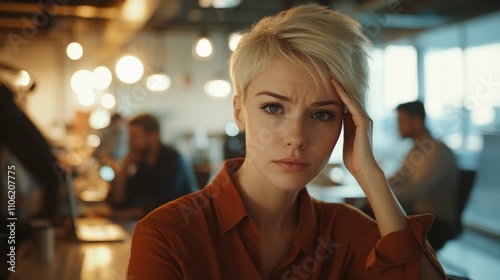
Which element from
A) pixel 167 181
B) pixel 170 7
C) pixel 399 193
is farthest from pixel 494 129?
pixel 170 7

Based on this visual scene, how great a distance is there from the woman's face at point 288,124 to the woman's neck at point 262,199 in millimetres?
43

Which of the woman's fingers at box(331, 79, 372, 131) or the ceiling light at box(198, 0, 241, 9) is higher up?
the ceiling light at box(198, 0, 241, 9)

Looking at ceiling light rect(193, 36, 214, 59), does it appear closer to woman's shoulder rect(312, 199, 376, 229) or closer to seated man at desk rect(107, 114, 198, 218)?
seated man at desk rect(107, 114, 198, 218)

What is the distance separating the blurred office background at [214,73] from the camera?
4.32 metres

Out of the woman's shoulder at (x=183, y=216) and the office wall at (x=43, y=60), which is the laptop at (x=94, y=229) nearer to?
the woman's shoulder at (x=183, y=216)

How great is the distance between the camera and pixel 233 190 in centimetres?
132

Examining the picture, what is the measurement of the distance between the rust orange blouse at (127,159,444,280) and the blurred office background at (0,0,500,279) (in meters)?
1.56

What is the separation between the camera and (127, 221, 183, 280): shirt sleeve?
1160 millimetres

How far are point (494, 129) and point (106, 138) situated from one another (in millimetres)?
3065

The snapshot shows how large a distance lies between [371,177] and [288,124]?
10.5 inches

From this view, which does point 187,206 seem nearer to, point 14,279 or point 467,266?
point 14,279

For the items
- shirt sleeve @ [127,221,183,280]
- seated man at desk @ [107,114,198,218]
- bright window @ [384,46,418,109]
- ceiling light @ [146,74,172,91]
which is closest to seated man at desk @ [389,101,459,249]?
bright window @ [384,46,418,109]

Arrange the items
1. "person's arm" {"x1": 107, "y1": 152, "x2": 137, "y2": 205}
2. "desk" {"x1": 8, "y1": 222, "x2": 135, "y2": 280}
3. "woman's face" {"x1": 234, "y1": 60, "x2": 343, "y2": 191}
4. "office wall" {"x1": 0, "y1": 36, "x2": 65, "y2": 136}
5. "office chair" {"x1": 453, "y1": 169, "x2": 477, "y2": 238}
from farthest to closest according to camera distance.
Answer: "office wall" {"x1": 0, "y1": 36, "x2": 65, "y2": 136} → "office chair" {"x1": 453, "y1": 169, "x2": 477, "y2": 238} → "person's arm" {"x1": 107, "y1": 152, "x2": 137, "y2": 205} → "desk" {"x1": 8, "y1": 222, "x2": 135, "y2": 280} → "woman's face" {"x1": 234, "y1": 60, "x2": 343, "y2": 191}

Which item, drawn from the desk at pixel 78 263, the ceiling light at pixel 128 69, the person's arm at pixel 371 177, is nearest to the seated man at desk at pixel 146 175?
the desk at pixel 78 263
